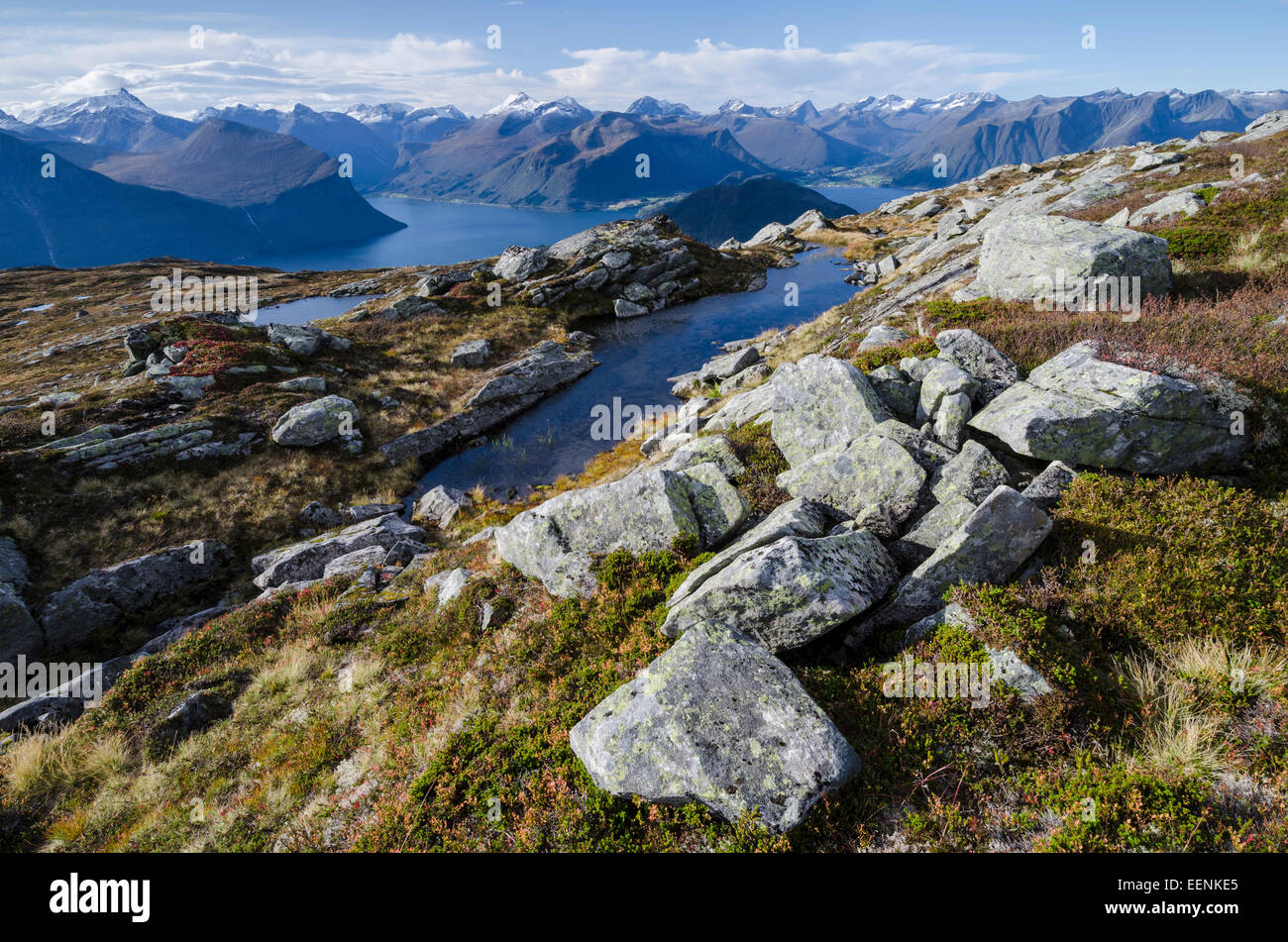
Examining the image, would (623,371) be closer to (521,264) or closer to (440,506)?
(440,506)

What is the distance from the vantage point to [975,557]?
27.2ft

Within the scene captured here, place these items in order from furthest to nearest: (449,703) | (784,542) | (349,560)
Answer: (349,560) < (449,703) < (784,542)

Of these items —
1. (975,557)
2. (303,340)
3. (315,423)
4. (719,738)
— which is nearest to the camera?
(719,738)

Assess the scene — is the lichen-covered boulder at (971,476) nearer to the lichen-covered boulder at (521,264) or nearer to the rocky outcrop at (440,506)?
the rocky outcrop at (440,506)

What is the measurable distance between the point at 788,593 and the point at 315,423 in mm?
32297

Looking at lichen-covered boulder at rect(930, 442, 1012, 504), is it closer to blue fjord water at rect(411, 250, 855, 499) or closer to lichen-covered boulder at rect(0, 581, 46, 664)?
blue fjord water at rect(411, 250, 855, 499)

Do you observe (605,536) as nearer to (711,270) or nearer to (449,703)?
(449,703)

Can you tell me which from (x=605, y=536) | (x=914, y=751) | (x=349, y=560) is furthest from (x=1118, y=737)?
(x=349, y=560)

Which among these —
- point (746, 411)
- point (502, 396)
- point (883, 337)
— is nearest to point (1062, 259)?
point (883, 337)

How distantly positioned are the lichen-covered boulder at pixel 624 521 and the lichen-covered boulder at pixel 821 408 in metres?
3.38

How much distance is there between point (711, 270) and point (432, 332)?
37.2 m

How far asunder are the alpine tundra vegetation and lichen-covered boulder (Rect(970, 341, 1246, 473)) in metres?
0.06

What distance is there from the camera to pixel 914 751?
6.77 metres

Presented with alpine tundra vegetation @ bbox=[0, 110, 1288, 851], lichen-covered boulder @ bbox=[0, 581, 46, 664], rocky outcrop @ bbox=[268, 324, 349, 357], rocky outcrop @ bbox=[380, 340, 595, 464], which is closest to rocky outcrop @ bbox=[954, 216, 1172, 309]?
alpine tundra vegetation @ bbox=[0, 110, 1288, 851]
